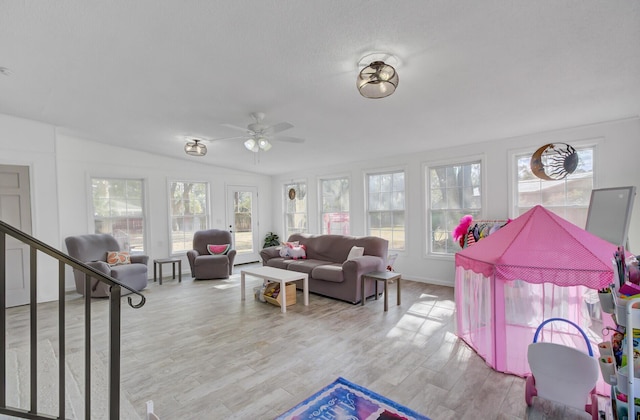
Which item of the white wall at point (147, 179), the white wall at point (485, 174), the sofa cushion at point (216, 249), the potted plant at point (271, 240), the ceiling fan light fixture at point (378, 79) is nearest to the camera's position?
the ceiling fan light fixture at point (378, 79)

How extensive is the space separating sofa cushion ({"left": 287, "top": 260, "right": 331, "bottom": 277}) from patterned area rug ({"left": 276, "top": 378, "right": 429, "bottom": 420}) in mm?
2654

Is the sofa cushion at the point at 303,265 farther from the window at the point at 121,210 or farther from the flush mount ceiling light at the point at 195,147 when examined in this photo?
the window at the point at 121,210

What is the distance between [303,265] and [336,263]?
23.1 inches

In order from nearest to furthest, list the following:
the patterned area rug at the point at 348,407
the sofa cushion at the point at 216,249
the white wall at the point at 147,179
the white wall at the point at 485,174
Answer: the patterned area rug at the point at 348,407
the white wall at the point at 485,174
the white wall at the point at 147,179
the sofa cushion at the point at 216,249

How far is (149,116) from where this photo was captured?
4.38 metres

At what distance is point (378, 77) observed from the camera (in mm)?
2463

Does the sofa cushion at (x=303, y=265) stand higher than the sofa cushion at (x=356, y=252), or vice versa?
the sofa cushion at (x=356, y=252)

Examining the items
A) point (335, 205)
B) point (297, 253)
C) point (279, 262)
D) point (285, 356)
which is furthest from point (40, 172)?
point (335, 205)

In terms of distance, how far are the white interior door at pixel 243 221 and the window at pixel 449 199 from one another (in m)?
4.56

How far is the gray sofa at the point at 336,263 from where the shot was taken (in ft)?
14.7

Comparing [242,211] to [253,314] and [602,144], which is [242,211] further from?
[602,144]

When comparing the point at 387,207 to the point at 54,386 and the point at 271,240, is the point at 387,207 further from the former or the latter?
the point at 54,386

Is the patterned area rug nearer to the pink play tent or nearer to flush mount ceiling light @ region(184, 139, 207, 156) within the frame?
the pink play tent

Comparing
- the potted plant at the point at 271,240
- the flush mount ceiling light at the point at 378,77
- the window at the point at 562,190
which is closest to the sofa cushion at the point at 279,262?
the potted plant at the point at 271,240
